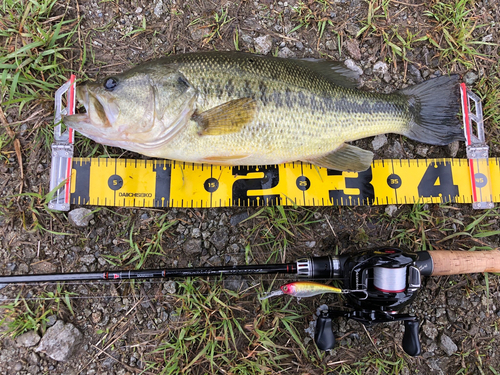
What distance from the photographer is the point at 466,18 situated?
11.1 feet

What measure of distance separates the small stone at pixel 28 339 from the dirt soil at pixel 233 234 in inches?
1.8

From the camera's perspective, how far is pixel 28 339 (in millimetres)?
2777

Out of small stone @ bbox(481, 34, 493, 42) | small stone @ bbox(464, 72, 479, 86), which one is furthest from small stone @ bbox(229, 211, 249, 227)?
small stone @ bbox(481, 34, 493, 42)

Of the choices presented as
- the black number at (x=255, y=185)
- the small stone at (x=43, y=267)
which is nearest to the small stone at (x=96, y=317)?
the small stone at (x=43, y=267)

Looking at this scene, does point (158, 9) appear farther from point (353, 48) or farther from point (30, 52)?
point (353, 48)

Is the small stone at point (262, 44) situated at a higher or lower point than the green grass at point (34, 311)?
higher

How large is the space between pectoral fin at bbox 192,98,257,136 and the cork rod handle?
1943 millimetres

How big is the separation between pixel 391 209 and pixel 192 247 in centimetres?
199

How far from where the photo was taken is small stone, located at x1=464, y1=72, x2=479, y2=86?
333 cm

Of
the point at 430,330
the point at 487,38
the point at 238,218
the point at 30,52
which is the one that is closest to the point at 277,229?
the point at 238,218

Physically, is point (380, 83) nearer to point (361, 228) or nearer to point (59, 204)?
point (361, 228)

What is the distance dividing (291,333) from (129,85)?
8.32ft

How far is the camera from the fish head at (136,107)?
2.50 metres

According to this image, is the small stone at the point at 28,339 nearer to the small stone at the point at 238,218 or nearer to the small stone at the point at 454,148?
the small stone at the point at 238,218
